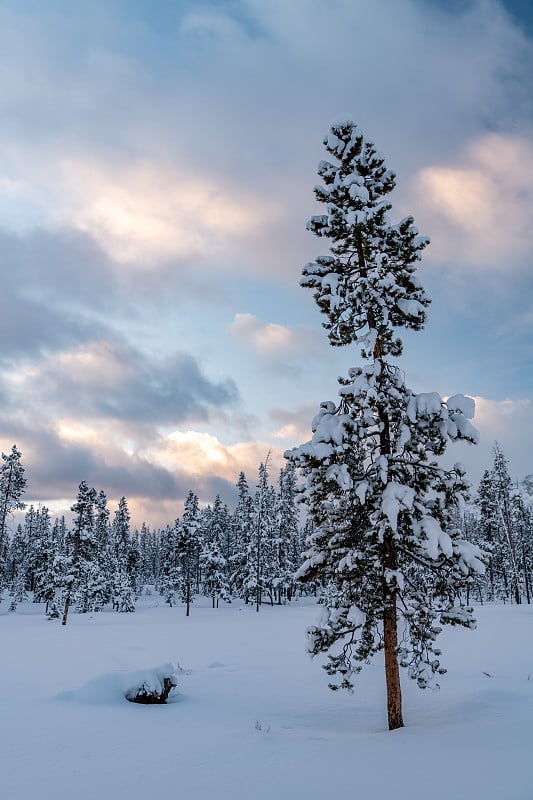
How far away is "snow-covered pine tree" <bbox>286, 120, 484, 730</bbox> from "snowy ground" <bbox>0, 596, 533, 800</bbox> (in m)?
1.85

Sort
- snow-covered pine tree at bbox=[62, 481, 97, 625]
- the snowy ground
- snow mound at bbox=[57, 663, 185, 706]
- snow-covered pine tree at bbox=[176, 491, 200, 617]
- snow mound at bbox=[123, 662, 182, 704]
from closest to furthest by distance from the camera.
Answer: the snowy ground → snow mound at bbox=[57, 663, 185, 706] → snow mound at bbox=[123, 662, 182, 704] → snow-covered pine tree at bbox=[62, 481, 97, 625] → snow-covered pine tree at bbox=[176, 491, 200, 617]

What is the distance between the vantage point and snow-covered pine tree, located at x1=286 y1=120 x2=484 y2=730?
10875 millimetres

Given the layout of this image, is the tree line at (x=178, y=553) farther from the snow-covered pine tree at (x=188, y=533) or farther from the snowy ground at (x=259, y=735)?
the snowy ground at (x=259, y=735)

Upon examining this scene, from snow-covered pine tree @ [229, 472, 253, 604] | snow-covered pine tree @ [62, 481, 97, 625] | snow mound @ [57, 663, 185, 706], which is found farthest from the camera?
snow-covered pine tree @ [229, 472, 253, 604]

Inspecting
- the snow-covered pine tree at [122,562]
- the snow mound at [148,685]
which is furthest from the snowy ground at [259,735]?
the snow-covered pine tree at [122,562]

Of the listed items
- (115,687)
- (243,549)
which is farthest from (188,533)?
(115,687)

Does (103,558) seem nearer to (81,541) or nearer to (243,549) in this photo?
(243,549)

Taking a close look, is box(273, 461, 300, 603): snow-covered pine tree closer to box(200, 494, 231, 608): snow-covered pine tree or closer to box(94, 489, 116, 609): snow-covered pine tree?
box(200, 494, 231, 608): snow-covered pine tree

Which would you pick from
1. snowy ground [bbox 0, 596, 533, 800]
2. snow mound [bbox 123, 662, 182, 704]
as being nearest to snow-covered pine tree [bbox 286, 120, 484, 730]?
snowy ground [bbox 0, 596, 533, 800]

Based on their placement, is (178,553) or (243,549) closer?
(178,553)

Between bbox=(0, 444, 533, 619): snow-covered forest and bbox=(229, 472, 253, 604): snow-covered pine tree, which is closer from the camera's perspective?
bbox=(0, 444, 533, 619): snow-covered forest

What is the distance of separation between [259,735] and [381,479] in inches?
237

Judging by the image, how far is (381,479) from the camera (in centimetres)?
1124

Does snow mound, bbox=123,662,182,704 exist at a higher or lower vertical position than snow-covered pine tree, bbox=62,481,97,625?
lower
